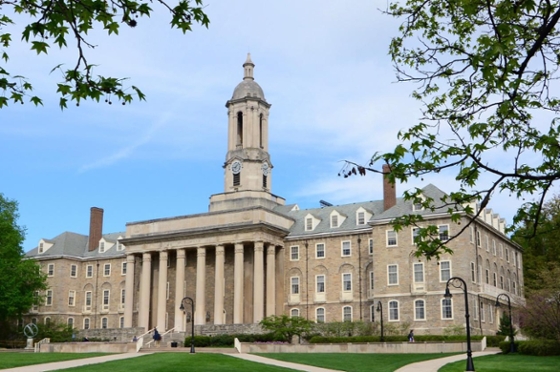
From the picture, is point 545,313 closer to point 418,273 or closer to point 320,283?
point 418,273

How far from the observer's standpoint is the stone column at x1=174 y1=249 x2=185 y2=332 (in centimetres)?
6819

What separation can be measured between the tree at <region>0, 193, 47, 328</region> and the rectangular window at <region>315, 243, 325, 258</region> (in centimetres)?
2873

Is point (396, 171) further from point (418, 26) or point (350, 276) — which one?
point (350, 276)

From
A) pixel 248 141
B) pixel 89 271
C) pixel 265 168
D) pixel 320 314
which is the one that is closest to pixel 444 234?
pixel 320 314

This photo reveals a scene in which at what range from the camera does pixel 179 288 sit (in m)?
69.0

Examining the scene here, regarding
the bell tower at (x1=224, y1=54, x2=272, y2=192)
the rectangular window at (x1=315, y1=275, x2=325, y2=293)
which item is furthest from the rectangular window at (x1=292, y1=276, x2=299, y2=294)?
the bell tower at (x1=224, y1=54, x2=272, y2=192)

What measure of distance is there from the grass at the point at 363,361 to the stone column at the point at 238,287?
70.0 ft

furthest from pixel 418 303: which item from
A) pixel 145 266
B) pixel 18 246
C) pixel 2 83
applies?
pixel 2 83

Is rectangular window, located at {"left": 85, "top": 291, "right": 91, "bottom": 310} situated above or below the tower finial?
below

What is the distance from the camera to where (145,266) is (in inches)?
2825

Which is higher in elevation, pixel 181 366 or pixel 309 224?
pixel 309 224

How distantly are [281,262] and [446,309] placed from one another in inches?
710

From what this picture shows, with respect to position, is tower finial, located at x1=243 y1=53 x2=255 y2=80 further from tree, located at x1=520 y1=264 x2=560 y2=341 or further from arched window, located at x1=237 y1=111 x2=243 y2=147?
tree, located at x1=520 y1=264 x2=560 y2=341

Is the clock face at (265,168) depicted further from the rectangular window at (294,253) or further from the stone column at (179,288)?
the stone column at (179,288)
